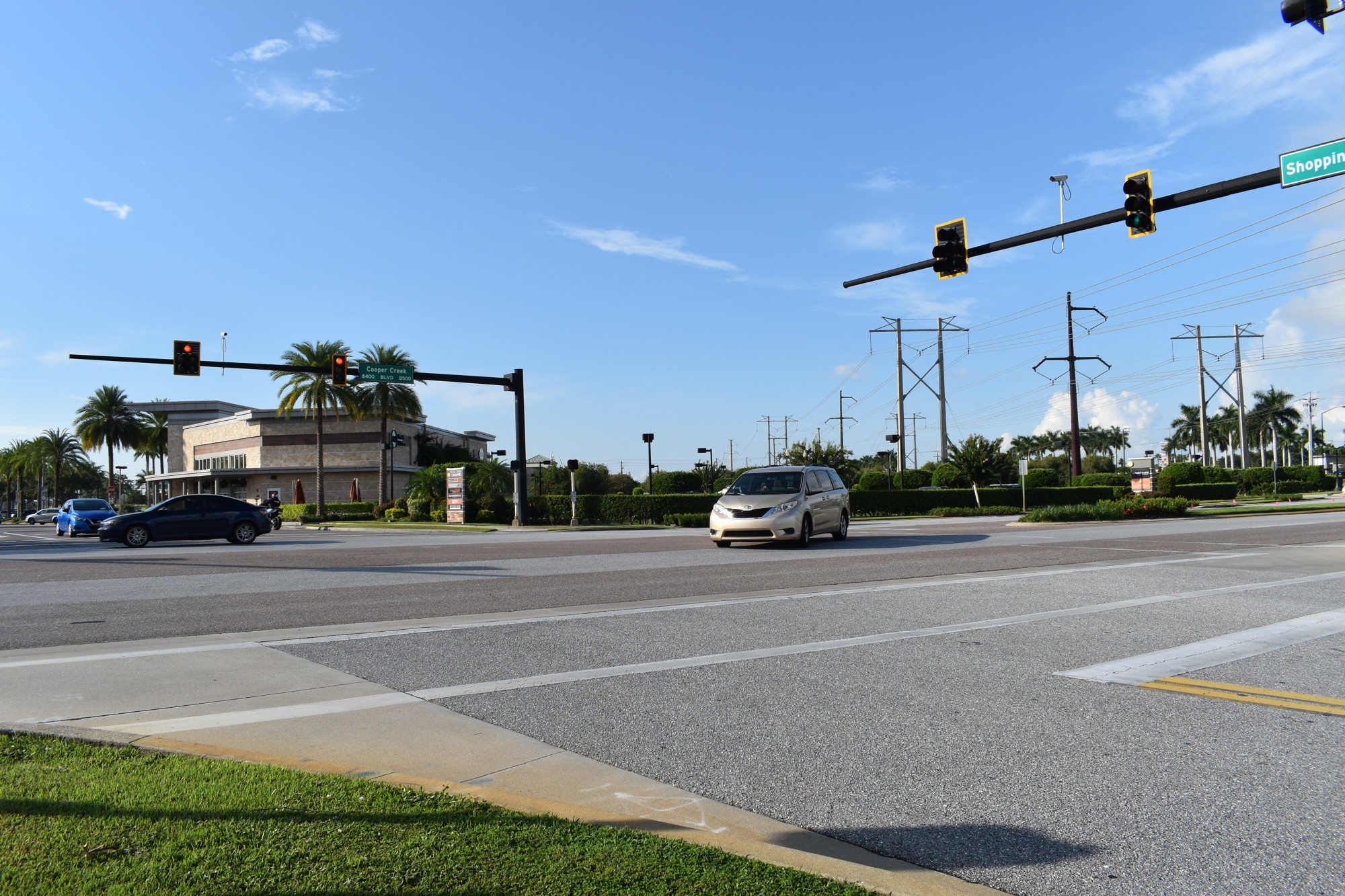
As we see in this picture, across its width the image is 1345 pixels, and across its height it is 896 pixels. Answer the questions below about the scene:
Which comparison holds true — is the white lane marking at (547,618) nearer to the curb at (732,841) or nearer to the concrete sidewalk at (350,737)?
the concrete sidewalk at (350,737)

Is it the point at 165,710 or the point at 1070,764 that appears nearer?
the point at 1070,764

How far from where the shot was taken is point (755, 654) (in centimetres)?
746

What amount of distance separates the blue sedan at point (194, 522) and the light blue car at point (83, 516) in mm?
14148

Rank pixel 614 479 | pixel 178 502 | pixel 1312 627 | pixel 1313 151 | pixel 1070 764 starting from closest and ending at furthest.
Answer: pixel 1070 764 < pixel 1312 627 < pixel 1313 151 < pixel 178 502 < pixel 614 479

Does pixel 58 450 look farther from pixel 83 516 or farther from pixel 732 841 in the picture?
pixel 732 841

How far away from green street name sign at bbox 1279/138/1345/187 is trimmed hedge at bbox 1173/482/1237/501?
45.5 metres

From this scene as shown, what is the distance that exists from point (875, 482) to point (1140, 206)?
3387 cm

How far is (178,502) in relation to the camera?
24.0m

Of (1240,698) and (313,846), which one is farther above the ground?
(313,846)

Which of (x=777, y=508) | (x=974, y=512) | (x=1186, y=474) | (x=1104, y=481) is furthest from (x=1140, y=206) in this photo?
(x=1186, y=474)

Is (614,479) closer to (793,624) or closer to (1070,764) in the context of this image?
(793,624)

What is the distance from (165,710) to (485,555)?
12.8m

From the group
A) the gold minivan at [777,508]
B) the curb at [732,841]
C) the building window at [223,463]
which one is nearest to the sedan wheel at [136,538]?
the gold minivan at [777,508]

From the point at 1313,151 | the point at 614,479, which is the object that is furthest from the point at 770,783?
the point at 614,479
